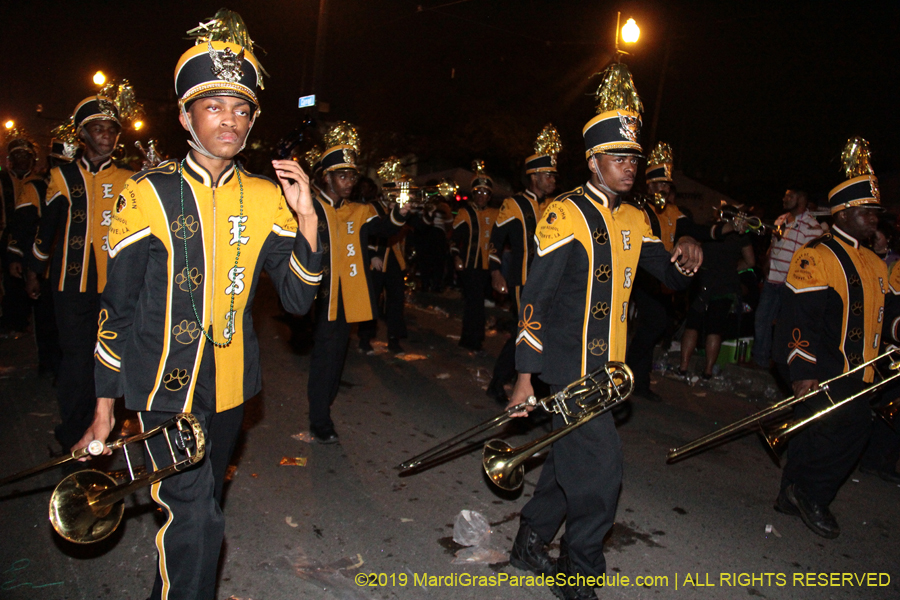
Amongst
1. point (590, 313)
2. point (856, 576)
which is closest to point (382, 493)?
point (590, 313)

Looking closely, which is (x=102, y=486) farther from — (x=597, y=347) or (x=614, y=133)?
(x=614, y=133)

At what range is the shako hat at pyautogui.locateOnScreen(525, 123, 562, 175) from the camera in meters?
7.50

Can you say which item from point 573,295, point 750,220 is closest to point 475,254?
point 750,220

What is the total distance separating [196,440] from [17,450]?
3524 mm

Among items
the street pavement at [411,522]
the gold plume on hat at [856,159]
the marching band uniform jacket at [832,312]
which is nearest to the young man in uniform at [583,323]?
the street pavement at [411,522]

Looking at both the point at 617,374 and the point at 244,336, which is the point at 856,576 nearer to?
the point at 617,374

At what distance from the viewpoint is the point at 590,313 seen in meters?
3.45

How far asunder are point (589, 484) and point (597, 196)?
1.53 meters

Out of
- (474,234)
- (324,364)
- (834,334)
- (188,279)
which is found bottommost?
(324,364)

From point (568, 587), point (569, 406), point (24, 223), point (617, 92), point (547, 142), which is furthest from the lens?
point (547, 142)

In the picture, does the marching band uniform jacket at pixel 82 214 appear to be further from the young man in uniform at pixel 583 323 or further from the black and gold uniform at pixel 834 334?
the black and gold uniform at pixel 834 334

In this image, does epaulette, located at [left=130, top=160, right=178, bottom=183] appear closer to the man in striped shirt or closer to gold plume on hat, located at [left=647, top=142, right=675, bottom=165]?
the man in striped shirt

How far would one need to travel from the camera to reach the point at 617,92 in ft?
13.7

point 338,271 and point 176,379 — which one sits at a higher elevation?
point 338,271
